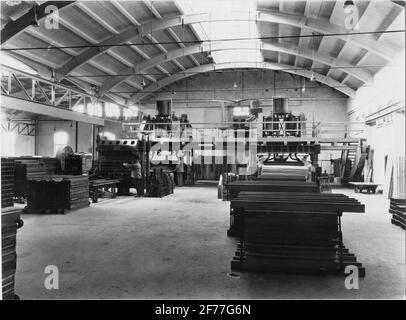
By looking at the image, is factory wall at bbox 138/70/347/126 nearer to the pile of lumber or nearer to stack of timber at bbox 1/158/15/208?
the pile of lumber

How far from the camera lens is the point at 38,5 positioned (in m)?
11.1

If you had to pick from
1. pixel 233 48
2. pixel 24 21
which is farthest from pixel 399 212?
pixel 233 48

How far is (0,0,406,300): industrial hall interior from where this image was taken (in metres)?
4.28

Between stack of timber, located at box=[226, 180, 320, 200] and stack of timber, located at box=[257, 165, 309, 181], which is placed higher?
stack of timber, located at box=[257, 165, 309, 181]

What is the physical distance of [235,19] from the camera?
14.4 meters

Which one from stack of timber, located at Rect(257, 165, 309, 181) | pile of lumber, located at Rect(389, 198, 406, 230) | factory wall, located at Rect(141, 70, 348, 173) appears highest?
factory wall, located at Rect(141, 70, 348, 173)

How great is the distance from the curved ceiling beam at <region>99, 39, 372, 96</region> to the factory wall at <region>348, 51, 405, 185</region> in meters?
1.30

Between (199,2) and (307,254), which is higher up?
(199,2)

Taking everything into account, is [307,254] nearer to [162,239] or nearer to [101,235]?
[162,239]

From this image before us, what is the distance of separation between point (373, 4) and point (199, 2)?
6.86m

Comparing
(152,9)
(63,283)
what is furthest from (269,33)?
(63,283)

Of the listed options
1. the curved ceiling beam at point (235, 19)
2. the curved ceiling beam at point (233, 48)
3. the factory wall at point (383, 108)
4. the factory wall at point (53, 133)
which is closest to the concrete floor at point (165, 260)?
the factory wall at point (383, 108)

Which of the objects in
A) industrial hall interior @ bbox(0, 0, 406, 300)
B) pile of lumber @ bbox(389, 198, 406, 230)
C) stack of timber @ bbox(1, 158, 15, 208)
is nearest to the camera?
stack of timber @ bbox(1, 158, 15, 208)

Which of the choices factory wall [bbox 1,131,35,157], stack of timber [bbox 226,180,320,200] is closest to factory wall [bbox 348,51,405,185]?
stack of timber [bbox 226,180,320,200]
